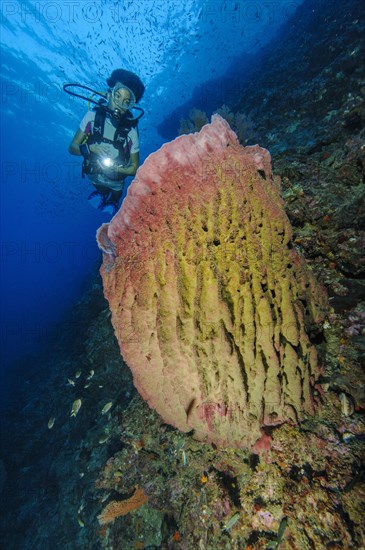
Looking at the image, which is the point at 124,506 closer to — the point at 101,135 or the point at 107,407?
the point at 107,407

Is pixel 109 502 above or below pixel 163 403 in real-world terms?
below

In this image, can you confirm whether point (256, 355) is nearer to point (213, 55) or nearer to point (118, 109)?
point (118, 109)

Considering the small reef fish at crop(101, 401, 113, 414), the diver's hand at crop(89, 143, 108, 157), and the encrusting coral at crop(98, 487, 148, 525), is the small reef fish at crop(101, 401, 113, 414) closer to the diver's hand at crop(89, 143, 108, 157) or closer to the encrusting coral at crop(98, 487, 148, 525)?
the encrusting coral at crop(98, 487, 148, 525)

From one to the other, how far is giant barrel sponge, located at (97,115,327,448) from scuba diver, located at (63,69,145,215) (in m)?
4.19

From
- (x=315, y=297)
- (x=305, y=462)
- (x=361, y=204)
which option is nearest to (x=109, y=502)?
(x=305, y=462)

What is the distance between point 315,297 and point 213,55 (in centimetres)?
2699

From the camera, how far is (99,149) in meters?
5.69

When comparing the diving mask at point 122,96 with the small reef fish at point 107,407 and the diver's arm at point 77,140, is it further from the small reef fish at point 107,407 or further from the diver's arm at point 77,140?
the small reef fish at point 107,407

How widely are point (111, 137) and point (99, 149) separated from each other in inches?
16.6

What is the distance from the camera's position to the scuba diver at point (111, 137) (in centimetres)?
562

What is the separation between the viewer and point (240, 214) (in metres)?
1.73

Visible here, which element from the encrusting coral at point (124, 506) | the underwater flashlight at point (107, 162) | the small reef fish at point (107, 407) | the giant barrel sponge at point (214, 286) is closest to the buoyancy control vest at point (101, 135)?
the underwater flashlight at point (107, 162)

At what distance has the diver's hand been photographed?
5.66 metres

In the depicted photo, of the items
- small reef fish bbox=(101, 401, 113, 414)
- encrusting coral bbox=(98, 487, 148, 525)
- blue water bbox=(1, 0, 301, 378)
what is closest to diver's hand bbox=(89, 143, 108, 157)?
small reef fish bbox=(101, 401, 113, 414)
